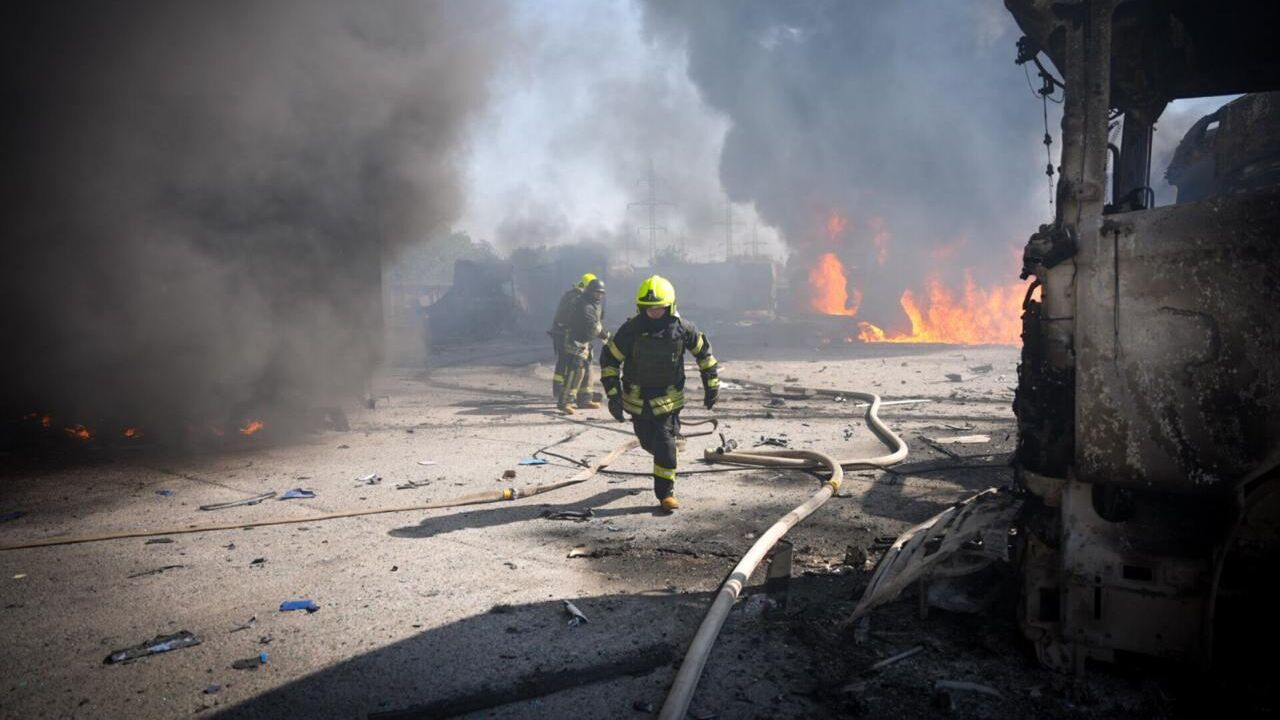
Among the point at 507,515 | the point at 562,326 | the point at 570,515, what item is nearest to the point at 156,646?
the point at 507,515

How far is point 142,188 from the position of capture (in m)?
9.25

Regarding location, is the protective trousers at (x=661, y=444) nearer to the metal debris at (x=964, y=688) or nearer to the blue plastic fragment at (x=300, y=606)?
the blue plastic fragment at (x=300, y=606)

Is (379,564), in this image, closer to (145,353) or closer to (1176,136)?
(145,353)

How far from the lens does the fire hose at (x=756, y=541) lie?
2.57 metres

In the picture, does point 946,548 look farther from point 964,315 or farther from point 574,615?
point 964,315

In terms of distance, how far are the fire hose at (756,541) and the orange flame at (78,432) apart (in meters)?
7.27

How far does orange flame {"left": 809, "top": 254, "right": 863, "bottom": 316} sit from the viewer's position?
103ft

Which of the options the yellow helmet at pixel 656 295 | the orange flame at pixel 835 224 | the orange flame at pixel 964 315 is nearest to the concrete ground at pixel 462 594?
the yellow helmet at pixel 656 295

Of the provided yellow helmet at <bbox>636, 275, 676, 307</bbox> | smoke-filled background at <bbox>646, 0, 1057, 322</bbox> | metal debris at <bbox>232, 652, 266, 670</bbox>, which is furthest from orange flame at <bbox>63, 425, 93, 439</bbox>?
smoke-filled background at <bbox>646, 0, 1057, 322</bbox>

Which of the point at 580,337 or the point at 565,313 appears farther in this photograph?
the point at 565,313

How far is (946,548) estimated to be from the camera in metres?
3.19

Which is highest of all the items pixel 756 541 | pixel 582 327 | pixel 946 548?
Result: pixel 582 327

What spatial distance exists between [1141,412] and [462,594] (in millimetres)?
3330

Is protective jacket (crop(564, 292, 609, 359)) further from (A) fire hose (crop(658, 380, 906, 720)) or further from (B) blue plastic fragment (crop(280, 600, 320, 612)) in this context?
(B) blue plastic fragment (crop(280, 600, 320, 612))
